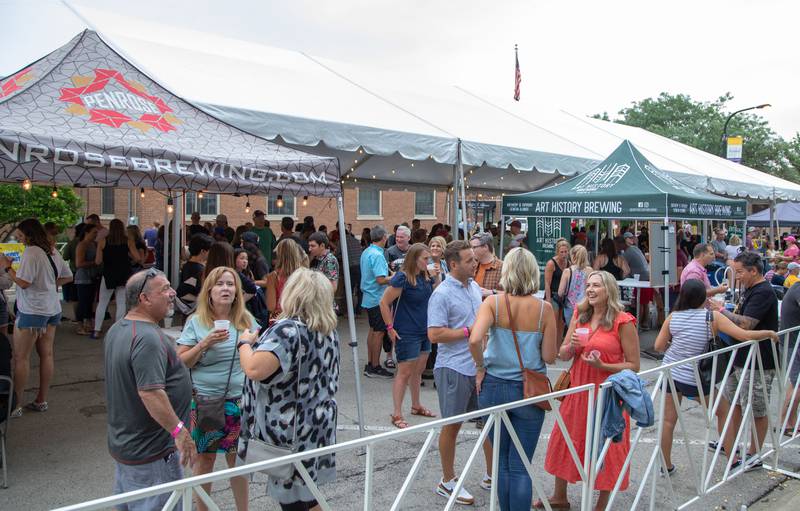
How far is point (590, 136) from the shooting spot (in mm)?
14586

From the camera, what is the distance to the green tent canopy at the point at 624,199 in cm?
843

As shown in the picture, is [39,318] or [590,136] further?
[590,136]

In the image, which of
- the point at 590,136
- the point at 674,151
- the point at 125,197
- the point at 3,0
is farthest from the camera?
the point at 125,197

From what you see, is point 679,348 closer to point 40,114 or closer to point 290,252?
point 290,252

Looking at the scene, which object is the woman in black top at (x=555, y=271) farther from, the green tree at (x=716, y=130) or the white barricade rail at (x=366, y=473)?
the green tree at (x=716, y=130)

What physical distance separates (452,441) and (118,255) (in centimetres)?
615

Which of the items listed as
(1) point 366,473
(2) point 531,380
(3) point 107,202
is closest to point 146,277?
(1) point 366,473

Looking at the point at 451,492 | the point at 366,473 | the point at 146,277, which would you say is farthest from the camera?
the point at 451,492

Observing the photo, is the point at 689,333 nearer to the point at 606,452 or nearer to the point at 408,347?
the point at 606,452

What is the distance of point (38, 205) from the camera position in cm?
2438

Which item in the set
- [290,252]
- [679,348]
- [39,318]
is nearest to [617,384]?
[679,348]

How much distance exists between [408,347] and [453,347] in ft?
4.36

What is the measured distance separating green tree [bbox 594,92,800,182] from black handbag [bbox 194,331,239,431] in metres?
44.9

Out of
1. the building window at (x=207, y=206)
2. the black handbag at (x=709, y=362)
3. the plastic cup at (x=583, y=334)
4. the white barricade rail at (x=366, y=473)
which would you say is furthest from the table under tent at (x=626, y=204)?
the building window at (x=207, y=206)
